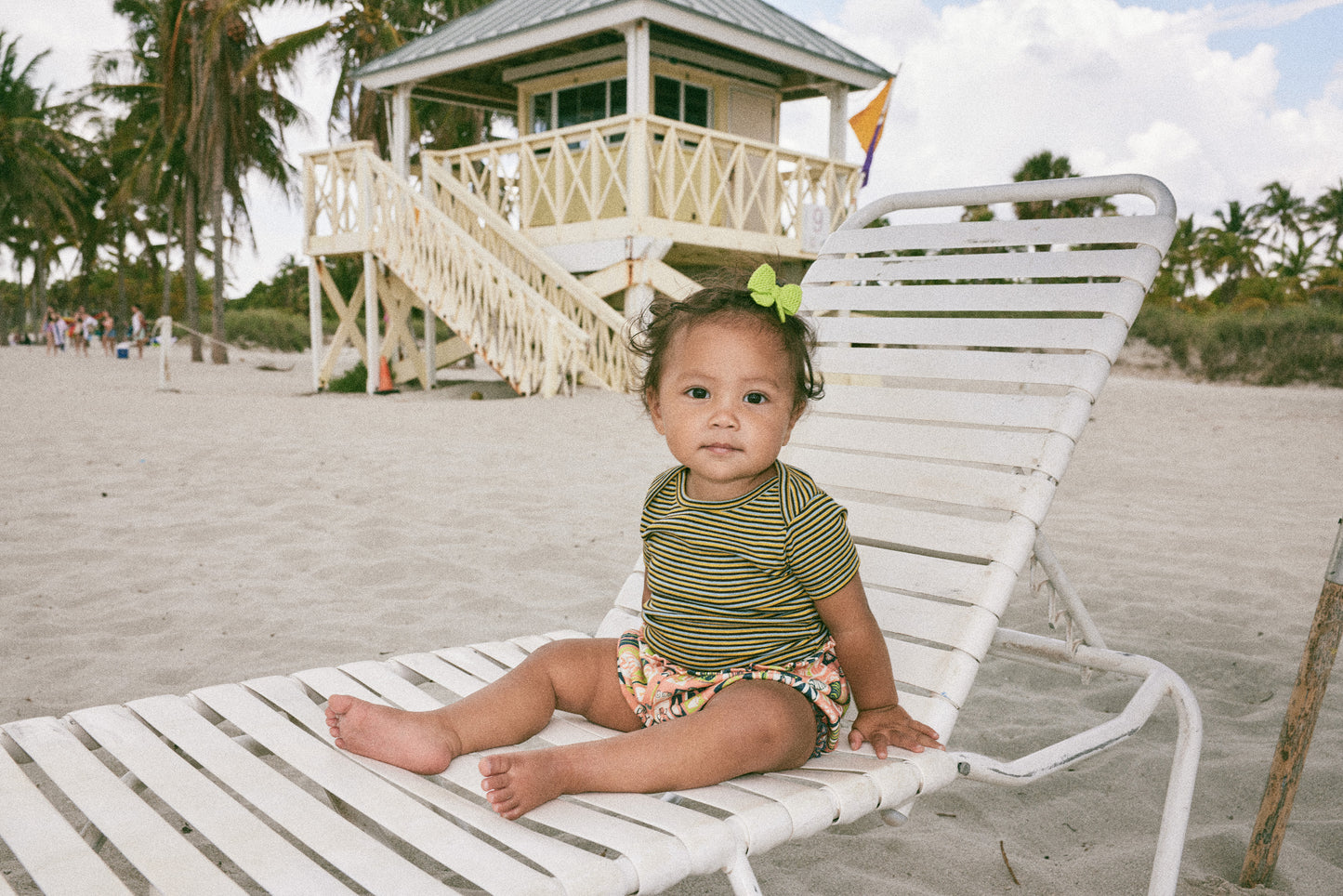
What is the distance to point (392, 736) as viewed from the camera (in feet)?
5.31

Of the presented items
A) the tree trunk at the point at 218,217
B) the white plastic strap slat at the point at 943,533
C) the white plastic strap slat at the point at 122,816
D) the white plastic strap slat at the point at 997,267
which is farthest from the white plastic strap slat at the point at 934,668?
the tree trunk at the point at 218,217

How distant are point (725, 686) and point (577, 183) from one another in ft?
35.6

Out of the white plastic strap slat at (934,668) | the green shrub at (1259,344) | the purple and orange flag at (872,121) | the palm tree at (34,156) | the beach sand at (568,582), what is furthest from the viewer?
the palm tree at (34,156)

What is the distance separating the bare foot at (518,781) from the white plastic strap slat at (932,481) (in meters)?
1.09

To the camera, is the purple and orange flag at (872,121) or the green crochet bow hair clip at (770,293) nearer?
the green crochet bow hair clip at (770,293)

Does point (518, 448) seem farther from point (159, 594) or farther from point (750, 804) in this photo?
point (750, 804)

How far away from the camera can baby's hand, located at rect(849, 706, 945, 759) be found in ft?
5.60

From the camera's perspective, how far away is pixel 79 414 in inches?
364

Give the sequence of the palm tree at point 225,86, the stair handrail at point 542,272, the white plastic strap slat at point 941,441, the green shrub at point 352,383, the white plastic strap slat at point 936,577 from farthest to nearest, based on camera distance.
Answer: the palm tree at point 225,86, the green shrub at point 352,383, the stair handrail at point 542,272, the white plastic strap slat at point 941,441, the white plastic strap slat at point 936,577

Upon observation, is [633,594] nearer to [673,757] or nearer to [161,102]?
[673,757]

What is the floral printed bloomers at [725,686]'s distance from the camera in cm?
175

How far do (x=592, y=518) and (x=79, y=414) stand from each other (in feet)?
21.5

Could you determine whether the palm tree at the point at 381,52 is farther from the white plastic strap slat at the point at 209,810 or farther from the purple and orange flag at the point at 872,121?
the white plastic strap slat at the point at 209,810

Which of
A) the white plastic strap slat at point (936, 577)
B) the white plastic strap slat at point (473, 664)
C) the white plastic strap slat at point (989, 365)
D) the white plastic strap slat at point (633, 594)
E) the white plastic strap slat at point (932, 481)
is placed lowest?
the white plastic strap slat at point (473, 664)
